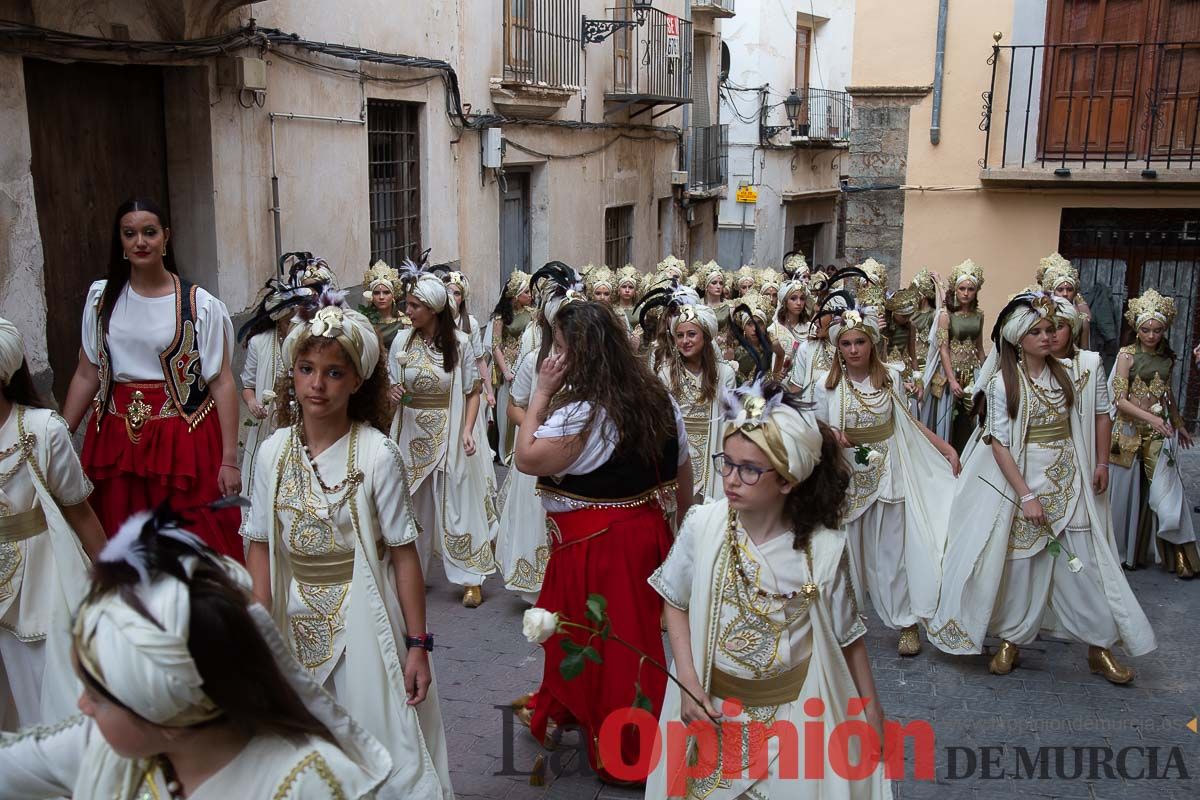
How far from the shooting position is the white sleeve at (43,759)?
2.27 m

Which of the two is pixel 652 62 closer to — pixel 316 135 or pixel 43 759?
pixel 316 135

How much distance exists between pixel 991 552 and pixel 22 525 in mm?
4624

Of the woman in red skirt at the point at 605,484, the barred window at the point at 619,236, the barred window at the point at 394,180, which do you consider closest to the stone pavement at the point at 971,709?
the woman in red skirt at the point at 605,484

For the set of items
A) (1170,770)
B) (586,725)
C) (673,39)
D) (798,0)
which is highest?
(798,0)

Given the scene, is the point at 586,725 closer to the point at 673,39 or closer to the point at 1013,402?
the point at 1013,402

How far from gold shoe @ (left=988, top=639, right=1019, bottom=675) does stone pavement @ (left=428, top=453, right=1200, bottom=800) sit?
39mm

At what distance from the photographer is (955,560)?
6461mm

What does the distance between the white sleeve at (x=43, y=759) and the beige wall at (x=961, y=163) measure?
12.7 m

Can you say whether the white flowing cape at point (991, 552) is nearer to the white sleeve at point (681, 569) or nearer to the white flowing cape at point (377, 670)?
the white sleeve at point (681, 569)

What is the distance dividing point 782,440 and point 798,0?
89.1ft

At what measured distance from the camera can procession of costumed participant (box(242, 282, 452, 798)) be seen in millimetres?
3742

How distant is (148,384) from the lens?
5309mm

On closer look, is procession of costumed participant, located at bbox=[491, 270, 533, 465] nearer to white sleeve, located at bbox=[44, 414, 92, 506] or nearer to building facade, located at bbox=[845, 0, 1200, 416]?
building facade, located at bbox=[845, 0, 1200, 416]

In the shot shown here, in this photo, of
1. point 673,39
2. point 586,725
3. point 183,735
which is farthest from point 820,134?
point 183,735
